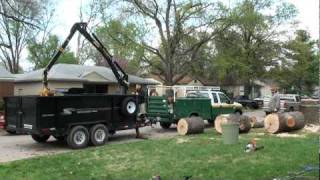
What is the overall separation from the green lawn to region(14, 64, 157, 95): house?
83.2 ft

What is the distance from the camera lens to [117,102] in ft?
62.1

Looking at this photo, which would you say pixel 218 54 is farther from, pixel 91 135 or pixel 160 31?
pixel 91 135

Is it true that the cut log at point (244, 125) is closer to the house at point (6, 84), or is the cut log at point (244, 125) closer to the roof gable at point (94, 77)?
the roof gable at point (94, 77)

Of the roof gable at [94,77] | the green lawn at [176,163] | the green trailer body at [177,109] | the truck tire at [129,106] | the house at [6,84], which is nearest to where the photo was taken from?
the green lawn at [176,163]

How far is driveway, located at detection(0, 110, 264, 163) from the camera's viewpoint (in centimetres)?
1553

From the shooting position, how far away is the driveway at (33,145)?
1553 centimetres

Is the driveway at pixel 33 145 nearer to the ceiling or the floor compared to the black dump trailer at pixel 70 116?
nearer to the floor

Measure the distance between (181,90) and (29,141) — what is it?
31.9ft

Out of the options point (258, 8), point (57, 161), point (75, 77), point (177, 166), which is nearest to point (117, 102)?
point (57, 161)

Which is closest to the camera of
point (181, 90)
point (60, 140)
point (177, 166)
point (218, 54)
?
point (177, 166)

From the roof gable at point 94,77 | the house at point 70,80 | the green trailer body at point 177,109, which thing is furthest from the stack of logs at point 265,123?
the roof gable at point 94,77

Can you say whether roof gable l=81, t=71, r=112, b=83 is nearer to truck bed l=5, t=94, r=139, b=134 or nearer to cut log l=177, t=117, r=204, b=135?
cut log l=177, t=117, r=204, b=135

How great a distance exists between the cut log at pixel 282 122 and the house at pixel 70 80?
2159 centimetres

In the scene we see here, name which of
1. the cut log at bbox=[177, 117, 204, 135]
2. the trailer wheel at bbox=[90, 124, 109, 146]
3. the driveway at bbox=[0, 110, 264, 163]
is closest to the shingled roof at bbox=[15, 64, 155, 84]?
the driveway at bbox=[0, 110, 264, 163]
